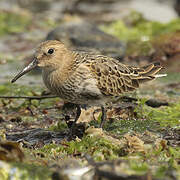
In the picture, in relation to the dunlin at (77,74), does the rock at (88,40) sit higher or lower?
higher

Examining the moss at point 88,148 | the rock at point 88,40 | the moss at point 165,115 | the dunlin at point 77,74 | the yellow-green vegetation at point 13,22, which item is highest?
the yellow-green vegetation at point 13,22

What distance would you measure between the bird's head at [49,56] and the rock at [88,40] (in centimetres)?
556

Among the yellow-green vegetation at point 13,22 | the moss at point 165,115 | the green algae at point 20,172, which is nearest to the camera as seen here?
the green algae at point 20,172

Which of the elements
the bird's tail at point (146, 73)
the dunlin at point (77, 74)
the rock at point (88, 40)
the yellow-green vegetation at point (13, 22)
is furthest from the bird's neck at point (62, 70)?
the yellow-green vegetation at point (13, 22)

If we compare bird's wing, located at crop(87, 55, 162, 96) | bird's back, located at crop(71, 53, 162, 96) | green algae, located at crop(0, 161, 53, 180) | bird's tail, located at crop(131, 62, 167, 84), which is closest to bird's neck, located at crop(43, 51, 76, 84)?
bird's back, located at crop(71, 53, 162, 96)

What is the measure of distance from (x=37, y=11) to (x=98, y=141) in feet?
49.2

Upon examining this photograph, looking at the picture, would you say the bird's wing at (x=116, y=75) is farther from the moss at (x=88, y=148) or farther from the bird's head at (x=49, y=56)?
the moss at (x=88, y=148)

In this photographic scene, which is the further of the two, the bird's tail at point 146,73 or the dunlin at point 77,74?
the bird's tail at point 146,73

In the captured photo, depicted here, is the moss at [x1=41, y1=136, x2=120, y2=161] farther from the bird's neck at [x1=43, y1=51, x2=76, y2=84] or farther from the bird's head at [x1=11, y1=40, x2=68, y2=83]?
the bird's head at [x1=11, y1=40, x2=68, y2=83]

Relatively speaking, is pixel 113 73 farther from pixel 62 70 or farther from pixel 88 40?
pixel 88 40

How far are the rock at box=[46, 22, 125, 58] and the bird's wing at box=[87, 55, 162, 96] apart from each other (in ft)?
15.0

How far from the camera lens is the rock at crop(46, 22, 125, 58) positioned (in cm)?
1298

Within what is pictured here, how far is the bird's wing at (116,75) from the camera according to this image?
24.4ft

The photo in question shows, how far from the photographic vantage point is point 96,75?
7.37 meters
